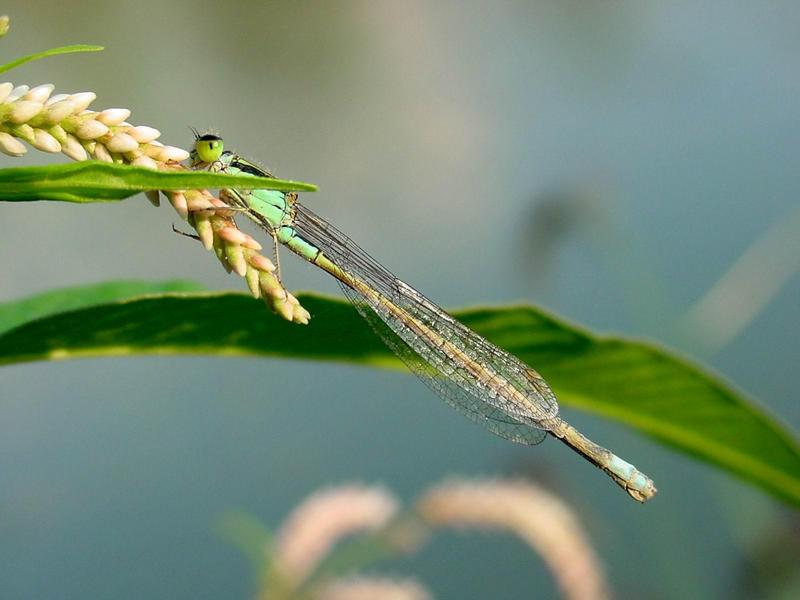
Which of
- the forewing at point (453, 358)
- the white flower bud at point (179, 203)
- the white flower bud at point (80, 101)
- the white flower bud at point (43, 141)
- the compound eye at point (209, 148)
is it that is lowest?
the forewing at point (453, 358)

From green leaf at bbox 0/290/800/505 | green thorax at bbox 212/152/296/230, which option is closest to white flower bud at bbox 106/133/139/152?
green leaf at bbox 0/290/800/505

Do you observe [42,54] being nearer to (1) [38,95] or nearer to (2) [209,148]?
(1) [38,95]

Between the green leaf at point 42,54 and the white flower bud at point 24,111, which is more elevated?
the green leaf at point 42,54

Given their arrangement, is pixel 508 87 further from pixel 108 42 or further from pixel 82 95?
pixel 82 95

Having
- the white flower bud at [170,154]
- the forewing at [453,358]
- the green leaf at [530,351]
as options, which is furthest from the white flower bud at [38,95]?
the forewing at [453,358]

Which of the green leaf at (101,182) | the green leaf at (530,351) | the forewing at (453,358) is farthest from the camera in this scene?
the forewing at (453,358)

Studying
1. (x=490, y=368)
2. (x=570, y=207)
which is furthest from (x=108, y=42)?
(x=490, y=368)

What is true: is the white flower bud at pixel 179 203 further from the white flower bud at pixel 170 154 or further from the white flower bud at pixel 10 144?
the white flower bud at pixel 10 144
